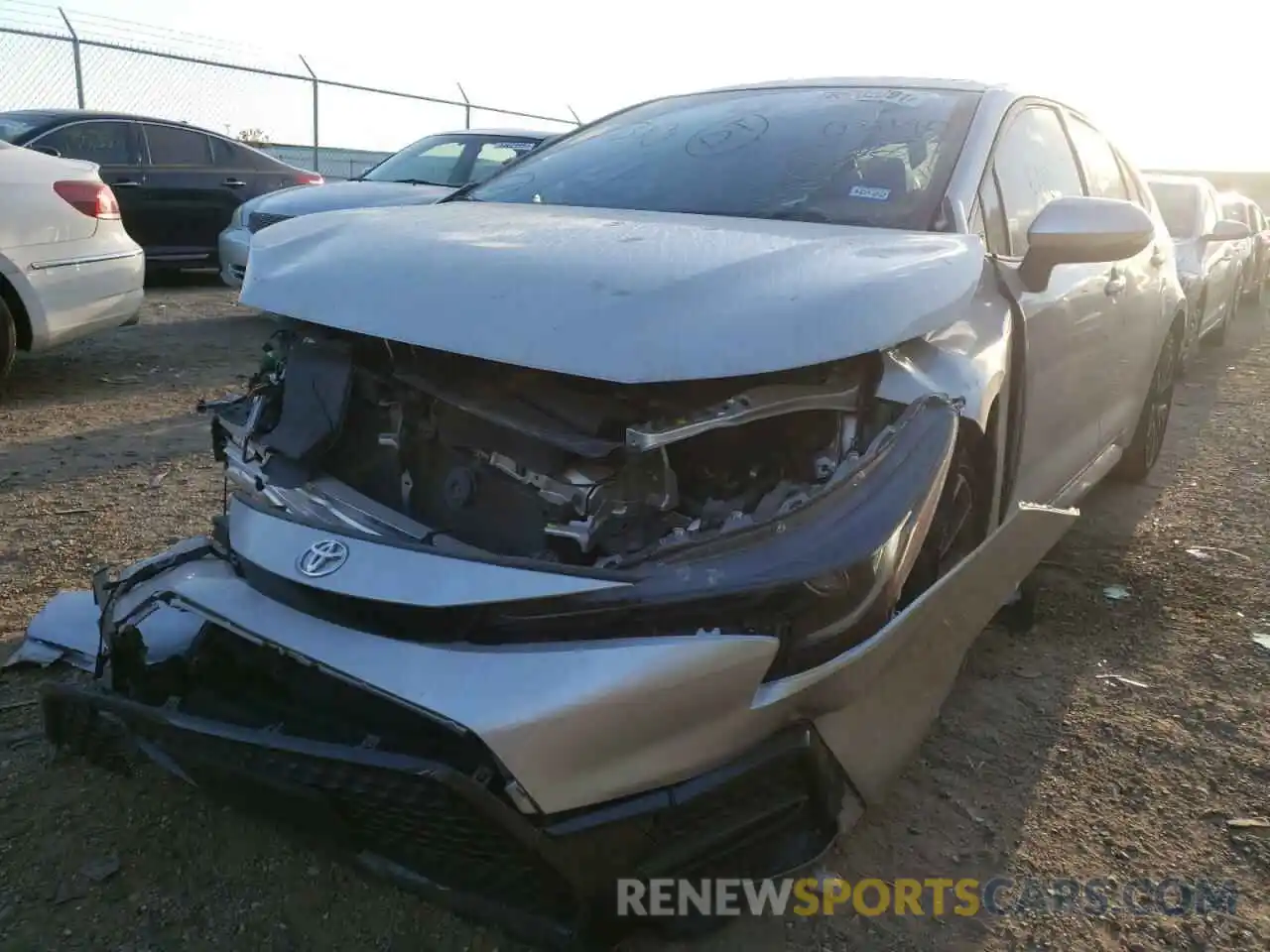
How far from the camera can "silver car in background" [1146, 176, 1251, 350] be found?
24.6 ft

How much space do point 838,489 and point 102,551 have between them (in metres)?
2.70

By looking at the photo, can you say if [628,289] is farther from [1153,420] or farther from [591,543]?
[1153,420]

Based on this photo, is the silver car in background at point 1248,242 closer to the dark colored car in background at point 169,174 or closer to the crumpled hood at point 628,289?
the dark colored car in background at point 169,174

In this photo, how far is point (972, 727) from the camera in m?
2.73

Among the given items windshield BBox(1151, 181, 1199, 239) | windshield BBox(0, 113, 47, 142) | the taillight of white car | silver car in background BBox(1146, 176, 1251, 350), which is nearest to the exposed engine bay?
the taillight of white car

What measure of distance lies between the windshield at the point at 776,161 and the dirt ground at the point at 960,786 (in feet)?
4.55

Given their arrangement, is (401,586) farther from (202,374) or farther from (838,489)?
(202,374)

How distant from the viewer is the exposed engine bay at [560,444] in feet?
5.99

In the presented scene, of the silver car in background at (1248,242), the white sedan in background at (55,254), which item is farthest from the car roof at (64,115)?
the silver car in background at (1248,242)

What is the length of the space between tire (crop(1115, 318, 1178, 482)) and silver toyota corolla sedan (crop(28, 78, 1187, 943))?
2255 mm

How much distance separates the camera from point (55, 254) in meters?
5.16

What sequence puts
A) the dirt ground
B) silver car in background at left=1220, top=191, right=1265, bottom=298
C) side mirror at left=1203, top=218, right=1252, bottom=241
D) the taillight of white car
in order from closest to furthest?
the dirt ground
the taillight of white car
side mirror at left=1203, top=218, right=1252, bottom=241
silver car in background at left=1220, top=191, right=1265, bottom=298

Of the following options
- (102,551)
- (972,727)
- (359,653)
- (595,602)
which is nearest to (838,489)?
(595,602)

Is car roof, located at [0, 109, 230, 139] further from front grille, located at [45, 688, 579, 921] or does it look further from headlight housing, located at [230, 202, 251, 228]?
front grille, located at [45, 688, 579, 921]
